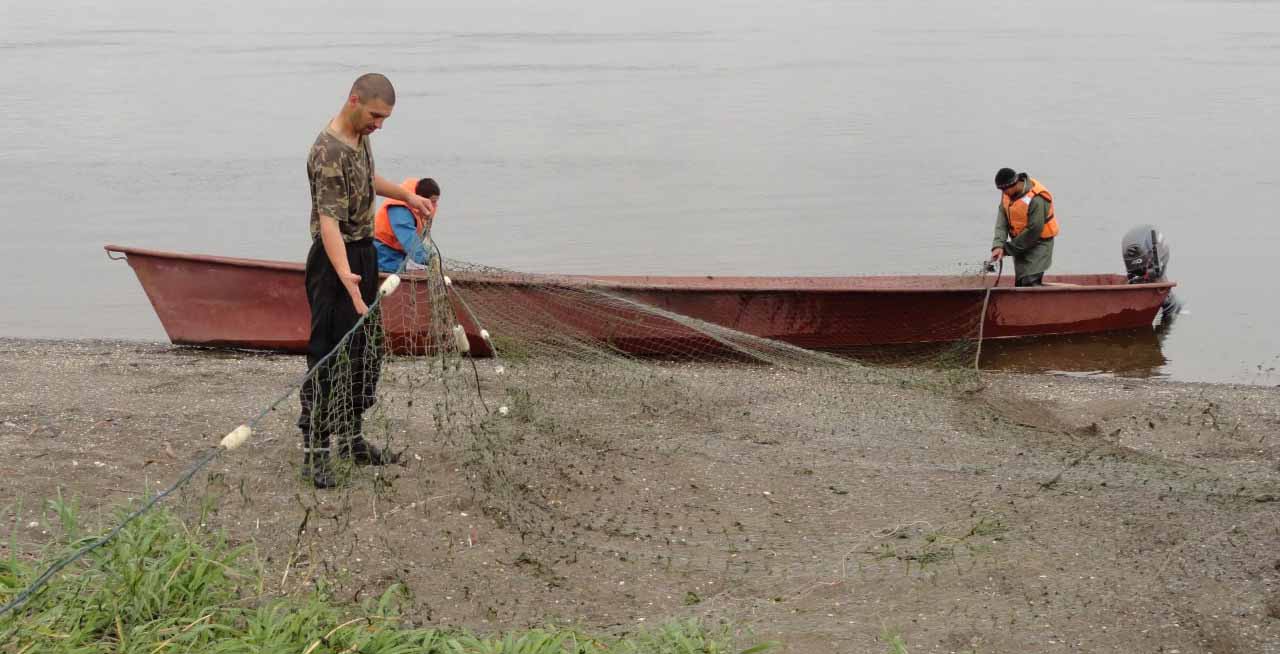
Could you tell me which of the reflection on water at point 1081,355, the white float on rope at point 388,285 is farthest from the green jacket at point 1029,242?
the white float on rope at point 388,285

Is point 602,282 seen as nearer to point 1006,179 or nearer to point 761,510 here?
point 1006,179

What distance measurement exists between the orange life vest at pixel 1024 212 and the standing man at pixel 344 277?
621cm

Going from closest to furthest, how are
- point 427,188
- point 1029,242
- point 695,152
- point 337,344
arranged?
point 337,344 → point 427,188 → point 1029,242 → point 695,152

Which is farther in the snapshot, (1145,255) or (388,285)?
(1145,255)

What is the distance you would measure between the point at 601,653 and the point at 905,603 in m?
1.19

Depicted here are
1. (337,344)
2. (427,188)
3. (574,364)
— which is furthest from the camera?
(427,188)

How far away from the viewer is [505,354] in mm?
7188

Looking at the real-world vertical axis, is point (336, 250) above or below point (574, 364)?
above

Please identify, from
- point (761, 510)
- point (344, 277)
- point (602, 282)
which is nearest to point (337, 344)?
point (344, 277)

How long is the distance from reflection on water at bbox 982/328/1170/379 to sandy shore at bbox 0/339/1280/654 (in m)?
3.03

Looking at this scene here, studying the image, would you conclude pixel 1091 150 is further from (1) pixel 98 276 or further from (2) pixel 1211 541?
(2) pixel 1211 541

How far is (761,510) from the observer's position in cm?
522

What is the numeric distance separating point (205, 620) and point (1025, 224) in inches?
315

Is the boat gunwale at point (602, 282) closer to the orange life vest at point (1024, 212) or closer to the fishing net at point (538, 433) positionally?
the fishing net at point (538, 433)
